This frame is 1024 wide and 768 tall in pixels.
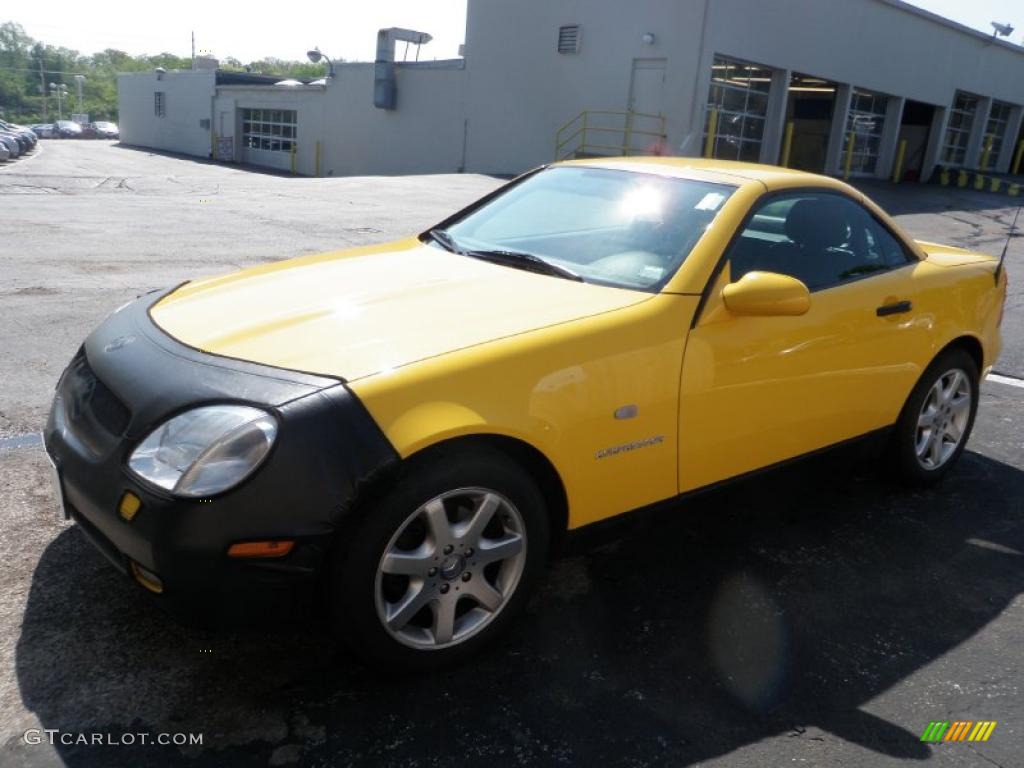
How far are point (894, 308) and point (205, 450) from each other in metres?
3.03

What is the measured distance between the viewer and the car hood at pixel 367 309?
259 cm

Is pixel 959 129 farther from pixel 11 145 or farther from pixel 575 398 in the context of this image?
pixel 11 145

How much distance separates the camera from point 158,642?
Result: 108 inches

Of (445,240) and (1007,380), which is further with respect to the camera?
(1007,380)

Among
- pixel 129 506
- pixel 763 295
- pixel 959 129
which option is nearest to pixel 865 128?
pixel 959 129

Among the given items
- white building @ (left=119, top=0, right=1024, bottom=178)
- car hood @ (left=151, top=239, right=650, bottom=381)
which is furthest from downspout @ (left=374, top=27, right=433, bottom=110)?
car hood @ (left=151, top=239, right=650, bottom=381)

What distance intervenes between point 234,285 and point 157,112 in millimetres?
56940

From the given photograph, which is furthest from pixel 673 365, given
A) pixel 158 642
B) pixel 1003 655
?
pixel 158 642

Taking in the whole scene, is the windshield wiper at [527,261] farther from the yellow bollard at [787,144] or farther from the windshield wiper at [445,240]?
the yellow bollard at [787,144]

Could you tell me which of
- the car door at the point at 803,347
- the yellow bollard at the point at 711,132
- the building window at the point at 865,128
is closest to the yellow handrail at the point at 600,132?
the yellow bollard at the point at 711,132

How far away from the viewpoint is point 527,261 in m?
3.40

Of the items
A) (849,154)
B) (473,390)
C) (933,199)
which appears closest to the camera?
(473,390)

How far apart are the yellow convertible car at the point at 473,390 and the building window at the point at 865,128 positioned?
2699 cm

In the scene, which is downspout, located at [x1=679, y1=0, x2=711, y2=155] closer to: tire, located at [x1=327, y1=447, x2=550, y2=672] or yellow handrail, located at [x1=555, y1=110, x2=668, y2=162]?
yellow handrail, located at [x1=555, y1=110, x2=668, y2=162]
